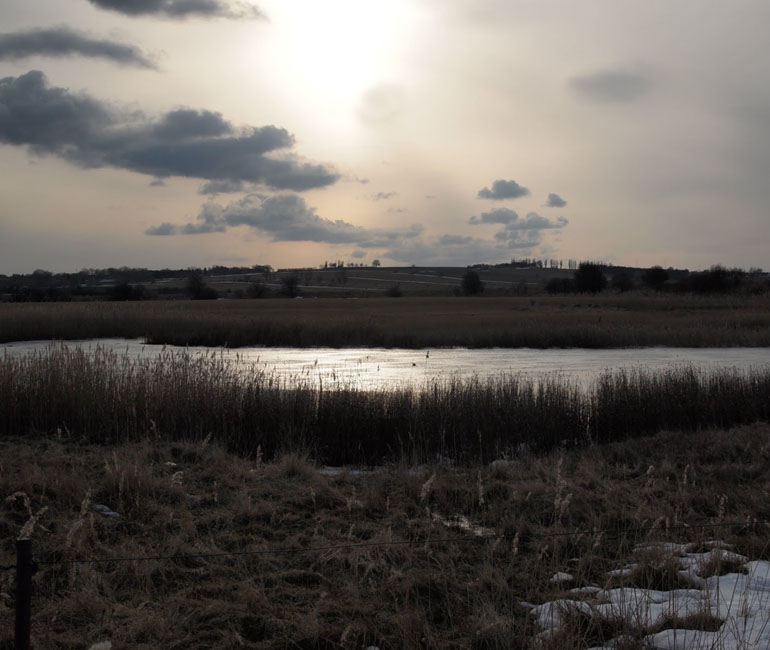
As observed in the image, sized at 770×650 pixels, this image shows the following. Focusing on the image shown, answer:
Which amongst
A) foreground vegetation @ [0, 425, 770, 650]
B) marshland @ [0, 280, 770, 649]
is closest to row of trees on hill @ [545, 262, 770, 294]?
marshland @ [0, 280, 770, 649]

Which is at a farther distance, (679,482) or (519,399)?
(519,399)

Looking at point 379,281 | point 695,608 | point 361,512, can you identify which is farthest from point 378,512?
point 379,281

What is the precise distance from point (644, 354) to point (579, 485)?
19378 millimetres

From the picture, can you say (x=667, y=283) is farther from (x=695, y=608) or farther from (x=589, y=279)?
(x=695, y=608)

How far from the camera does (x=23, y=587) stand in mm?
3193

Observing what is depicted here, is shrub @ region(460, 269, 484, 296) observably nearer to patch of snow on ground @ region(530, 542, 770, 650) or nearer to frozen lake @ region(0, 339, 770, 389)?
frozen lake @ region(0, 339, 770, 389)

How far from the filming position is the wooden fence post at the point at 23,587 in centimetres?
312

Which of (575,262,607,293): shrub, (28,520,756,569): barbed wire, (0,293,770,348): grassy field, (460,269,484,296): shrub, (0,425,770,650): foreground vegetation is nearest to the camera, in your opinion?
(0,425,770,650): foreground vegetation

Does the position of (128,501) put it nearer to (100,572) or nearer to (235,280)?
(100,572)

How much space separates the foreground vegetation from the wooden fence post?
3.65 ft

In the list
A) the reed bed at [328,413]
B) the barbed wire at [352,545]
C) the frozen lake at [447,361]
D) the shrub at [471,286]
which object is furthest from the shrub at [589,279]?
the barbed wire at [352,545]

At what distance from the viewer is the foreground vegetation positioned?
14.8ft

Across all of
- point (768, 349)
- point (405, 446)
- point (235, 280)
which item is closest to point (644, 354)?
point (768, 349)

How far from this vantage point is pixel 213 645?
4367 mm
